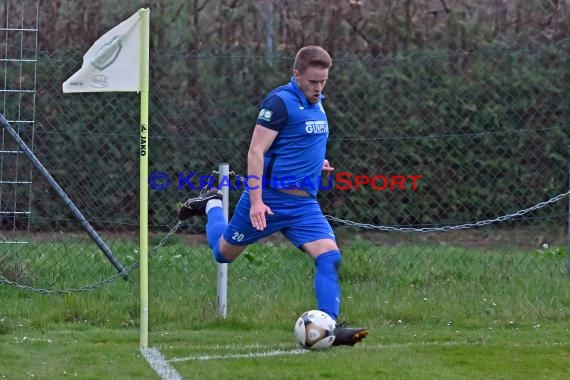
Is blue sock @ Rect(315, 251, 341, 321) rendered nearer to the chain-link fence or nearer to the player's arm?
the player's arm

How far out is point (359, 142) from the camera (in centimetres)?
923

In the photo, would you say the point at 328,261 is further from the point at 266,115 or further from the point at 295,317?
the point at 295,317

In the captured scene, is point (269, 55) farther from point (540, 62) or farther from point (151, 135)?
point (540, 62)

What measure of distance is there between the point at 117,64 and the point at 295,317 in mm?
2363

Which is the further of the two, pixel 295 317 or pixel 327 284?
pixel 295 317

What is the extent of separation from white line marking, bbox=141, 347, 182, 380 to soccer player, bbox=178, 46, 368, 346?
849mm

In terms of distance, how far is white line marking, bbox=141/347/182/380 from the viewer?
589 cm

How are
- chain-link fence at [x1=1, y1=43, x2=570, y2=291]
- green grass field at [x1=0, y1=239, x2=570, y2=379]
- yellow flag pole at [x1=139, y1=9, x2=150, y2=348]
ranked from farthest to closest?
chain-link fence at [x1=1, y1=43, x2=570, y2=291] < yellow flag pole at [x1=139, y1=9, x2=150, y2=348] < green grass field at [x1=0, y1=239, x2=570, y2=379]

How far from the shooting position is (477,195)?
9.32 meters

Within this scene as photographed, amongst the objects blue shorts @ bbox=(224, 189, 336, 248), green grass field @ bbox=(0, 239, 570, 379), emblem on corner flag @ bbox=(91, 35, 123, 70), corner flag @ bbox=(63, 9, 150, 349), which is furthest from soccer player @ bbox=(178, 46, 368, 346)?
emblem on corner flag @ bbox=(91, 35, 123, 70)

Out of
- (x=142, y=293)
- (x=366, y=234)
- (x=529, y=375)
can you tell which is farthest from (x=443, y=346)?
(x=366, y=234)

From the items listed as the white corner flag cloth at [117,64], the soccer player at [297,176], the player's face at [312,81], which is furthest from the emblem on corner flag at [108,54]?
the player's face at [312,81]

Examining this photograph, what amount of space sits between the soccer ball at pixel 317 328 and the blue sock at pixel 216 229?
0.89 meters

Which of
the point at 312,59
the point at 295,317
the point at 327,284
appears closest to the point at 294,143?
the point at 312,59
